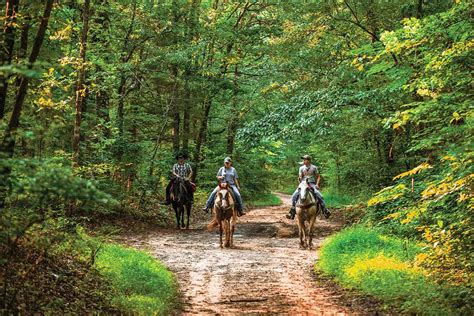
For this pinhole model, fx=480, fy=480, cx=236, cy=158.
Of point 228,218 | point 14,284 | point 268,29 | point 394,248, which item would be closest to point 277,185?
point 268,29

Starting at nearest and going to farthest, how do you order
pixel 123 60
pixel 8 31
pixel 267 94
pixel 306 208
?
pixel 8 31 → pixel 306 208 → pixel 123 60 → pixel 267 94

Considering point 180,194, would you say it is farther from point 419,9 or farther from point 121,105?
point 419,9

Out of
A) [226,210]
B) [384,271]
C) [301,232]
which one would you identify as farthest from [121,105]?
[384,271]

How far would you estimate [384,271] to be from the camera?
26.9 ft

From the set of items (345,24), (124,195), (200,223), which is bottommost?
(200,223)

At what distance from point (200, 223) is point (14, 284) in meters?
14.4

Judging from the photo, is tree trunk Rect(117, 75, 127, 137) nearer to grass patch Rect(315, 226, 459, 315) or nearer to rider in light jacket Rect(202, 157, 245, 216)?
rider in light jacket Rect(202, 157, 245, 216)

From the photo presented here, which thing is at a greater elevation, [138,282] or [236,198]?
[236,198]

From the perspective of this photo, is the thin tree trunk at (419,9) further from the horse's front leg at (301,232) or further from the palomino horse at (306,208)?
the horse's front leg at (301,232)

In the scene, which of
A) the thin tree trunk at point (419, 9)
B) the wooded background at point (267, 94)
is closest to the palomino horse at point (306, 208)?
the wooded background at point (267, 94)

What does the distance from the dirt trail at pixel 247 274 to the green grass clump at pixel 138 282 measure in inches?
14.1

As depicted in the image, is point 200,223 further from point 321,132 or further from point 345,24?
point 345,24

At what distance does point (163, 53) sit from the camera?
1903cm

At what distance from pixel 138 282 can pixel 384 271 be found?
13.6 feet
